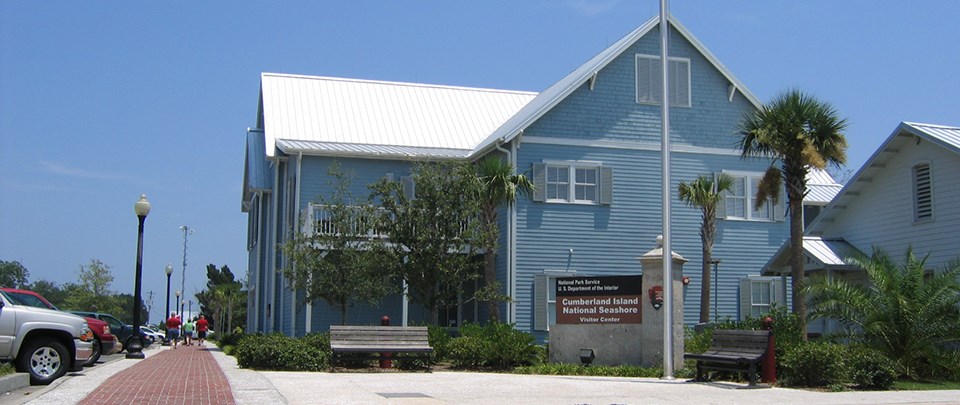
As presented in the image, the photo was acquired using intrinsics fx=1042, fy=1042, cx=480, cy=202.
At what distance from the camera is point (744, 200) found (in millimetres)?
31578

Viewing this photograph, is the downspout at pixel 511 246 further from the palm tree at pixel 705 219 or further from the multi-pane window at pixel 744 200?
the multi-pane window at pixel 744 200

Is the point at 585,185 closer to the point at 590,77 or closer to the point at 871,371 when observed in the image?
the point at 590,77

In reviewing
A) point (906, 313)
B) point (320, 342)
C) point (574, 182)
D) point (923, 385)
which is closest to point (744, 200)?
point (574, 182)

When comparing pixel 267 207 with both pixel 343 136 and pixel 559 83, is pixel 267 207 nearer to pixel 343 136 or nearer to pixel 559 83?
pixel 343 136

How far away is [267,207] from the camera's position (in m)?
36.9

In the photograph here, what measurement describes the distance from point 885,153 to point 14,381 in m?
19.3

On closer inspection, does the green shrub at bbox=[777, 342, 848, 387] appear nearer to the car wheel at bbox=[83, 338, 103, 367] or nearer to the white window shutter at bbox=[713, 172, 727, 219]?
the white window shutter at bbox=[713, 172, 727, 219]

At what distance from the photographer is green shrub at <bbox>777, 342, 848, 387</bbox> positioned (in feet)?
54.3

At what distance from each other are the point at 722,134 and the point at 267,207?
16.0m

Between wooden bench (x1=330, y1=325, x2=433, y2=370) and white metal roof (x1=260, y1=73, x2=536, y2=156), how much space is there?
42.0 ft

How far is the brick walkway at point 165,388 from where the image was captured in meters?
13.4

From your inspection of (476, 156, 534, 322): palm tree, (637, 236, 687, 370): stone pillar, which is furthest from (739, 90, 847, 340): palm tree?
(476, 156, 534, 322): palm tree

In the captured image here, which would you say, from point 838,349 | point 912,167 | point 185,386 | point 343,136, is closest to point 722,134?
point 912,167

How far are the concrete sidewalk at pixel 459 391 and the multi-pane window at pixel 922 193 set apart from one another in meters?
8.28
